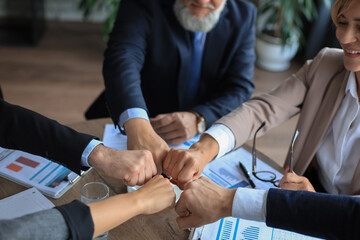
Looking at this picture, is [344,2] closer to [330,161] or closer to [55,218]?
[330,161]

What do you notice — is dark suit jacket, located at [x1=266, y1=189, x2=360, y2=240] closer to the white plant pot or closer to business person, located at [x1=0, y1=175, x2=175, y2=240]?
business person, located at [x1=0, y1=175, x2=175, y2=240]

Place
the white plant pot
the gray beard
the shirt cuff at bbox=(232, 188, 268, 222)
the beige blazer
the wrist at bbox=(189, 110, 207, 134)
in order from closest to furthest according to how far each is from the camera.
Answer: the shirt cuff at bbox=(232, 188, 268, 222)
the beige blazer
the wrist at bbox=(189, 110, 207, 134)
the gray beard
the white plant pot

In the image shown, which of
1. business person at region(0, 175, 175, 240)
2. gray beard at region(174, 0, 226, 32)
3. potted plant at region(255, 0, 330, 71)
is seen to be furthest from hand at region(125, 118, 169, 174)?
potted plant at region(255, 0, 330, 71)

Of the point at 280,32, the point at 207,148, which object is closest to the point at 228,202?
the point at 207,148

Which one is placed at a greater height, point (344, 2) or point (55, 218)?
point (344, 2)

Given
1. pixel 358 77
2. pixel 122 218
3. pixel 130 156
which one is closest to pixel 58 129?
pixel 130 156

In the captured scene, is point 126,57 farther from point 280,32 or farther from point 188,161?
point 280,32

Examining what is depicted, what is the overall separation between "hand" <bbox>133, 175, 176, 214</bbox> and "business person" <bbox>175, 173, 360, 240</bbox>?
38 mm

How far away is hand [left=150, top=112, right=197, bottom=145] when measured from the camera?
5.16 feet

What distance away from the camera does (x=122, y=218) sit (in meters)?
1.04

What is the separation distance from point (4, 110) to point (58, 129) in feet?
0.64

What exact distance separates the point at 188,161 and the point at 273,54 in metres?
3.09

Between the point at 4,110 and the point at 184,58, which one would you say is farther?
the point at 184,58

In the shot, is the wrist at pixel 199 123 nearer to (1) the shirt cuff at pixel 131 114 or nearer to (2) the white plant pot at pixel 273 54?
(1) the shirt cuff at pixel 131 114
